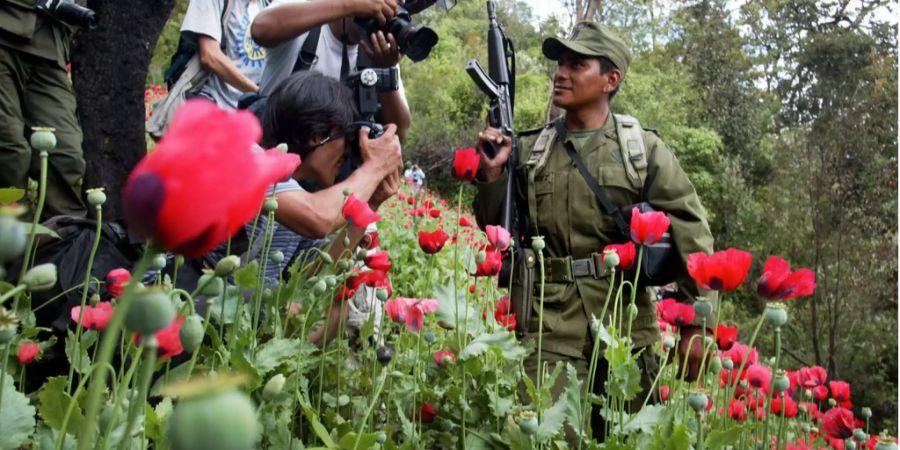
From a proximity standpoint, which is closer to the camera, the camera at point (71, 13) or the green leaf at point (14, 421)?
the green leaf at point (14, 421)

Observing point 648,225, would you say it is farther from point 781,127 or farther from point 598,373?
point 781,127

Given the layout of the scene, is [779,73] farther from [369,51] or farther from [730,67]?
[369,51]

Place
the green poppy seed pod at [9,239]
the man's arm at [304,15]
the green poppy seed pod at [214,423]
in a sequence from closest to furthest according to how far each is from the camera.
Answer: the green poppy seed pod at [214,423]
the green poppy seed pod at [9,239]
the man's arm at [304,15]

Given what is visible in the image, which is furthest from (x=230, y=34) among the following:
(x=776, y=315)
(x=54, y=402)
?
(x=776, y=315)

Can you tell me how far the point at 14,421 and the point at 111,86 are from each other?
1.91 m

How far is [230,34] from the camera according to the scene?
2256 millimetres

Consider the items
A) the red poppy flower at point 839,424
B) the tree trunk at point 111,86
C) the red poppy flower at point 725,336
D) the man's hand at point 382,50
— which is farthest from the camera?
the tree trunk at point 111,86

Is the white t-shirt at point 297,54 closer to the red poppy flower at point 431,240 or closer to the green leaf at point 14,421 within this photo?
the red poppy flower at point 431,240

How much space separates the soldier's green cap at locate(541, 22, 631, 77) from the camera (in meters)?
2.13

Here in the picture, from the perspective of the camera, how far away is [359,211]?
49.4 inches

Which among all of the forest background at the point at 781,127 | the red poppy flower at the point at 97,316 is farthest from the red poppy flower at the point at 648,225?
the forest background at the point at 781,127

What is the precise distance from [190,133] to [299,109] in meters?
1.27

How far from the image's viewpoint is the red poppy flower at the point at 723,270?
100cm

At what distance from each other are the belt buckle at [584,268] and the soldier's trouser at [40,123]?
1.34 metres
